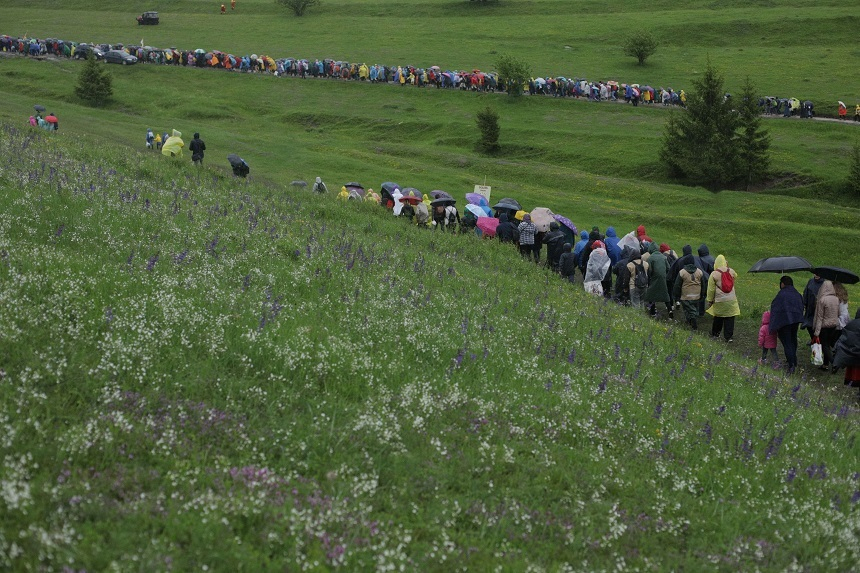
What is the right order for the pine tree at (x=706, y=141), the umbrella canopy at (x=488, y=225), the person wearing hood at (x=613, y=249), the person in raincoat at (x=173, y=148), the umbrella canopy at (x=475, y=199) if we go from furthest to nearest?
the pine tree at (x=706, y=141)
the umbrella canopy at (x=475, y=199)
the person in raincoat at (x=173, y=148)
the umbrella canopy at (x=488, y=225)
the person wearing hood at (x=613, y=249)

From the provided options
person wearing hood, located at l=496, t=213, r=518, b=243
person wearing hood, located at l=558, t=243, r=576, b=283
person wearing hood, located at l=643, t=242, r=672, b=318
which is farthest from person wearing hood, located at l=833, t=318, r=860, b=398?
person wearing hood, located at l=496, t=213, r=518, b=243

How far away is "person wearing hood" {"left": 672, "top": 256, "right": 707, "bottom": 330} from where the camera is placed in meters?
20.3

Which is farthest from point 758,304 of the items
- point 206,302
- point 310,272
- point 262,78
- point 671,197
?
point 262,78

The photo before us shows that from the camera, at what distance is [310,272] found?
1268cm

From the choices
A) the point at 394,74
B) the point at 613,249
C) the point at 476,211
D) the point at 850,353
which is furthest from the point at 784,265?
the point at 394,74

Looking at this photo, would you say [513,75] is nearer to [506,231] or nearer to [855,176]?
[855,176]

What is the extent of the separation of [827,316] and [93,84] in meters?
58.2

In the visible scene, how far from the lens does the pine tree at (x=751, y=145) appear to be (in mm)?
51781

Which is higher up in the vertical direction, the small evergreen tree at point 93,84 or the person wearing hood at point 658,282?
the small evergreen tree at point 93,84

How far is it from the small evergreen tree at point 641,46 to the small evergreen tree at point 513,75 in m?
17.7

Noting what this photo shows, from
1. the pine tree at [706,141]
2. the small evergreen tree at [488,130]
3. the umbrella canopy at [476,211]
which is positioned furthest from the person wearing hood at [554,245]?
the small evergreen tree at [488,130]

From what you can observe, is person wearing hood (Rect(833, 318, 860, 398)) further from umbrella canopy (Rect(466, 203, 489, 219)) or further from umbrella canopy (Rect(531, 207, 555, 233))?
umbrella canopy (Rect(466, 203, 489, 219))

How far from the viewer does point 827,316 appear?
18.2m

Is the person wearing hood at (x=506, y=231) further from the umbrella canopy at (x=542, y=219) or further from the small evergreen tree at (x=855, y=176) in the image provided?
the small evergreen tree at (x=855, y=176)
